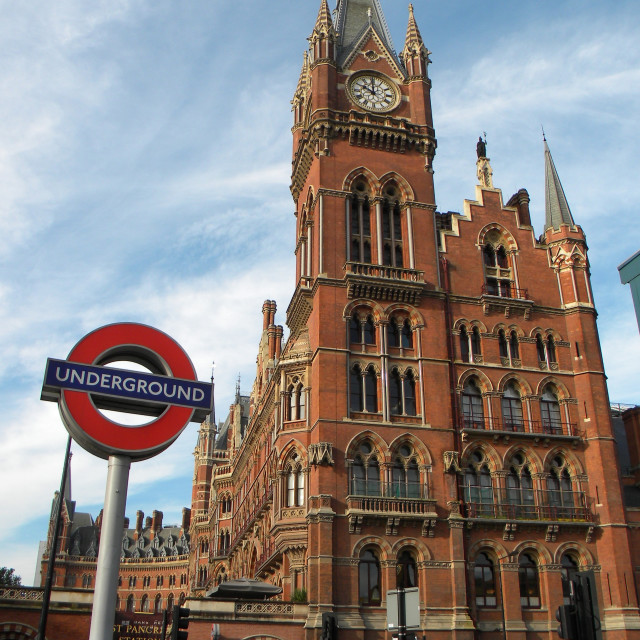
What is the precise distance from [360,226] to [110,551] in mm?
35100

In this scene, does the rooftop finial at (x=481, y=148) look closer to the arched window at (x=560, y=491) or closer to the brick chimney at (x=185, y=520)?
the arched window at (x=560, y=491)

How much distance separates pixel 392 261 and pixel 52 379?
34.2m

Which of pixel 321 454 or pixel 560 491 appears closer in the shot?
pixel 321 454

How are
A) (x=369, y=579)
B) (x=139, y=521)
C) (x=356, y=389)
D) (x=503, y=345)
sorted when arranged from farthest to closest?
(x=139, y=521) → (x=503, y=345) → (x=356, y=389) → (x=369, y=579)

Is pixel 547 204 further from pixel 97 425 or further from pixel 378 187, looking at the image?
pixel 97 425

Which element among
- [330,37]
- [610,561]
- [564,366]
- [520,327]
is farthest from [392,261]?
[610,561]

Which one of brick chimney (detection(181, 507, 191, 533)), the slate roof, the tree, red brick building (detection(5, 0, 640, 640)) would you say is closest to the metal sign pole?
red brick building (detection(5, 0, 640, 640))

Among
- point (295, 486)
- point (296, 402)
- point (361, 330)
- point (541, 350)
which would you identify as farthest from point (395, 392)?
point (541, 350)

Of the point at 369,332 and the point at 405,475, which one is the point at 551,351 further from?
the point at 405,475

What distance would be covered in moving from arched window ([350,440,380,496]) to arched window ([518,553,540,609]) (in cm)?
943

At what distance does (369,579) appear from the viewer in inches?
1635

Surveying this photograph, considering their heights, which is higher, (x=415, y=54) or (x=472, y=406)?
(x=415, y=54)

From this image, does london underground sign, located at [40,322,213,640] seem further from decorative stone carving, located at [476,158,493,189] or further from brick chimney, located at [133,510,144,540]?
brick chimney, located at [133,510,144,540]

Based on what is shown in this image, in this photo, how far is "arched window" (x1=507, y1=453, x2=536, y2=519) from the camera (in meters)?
45.0
